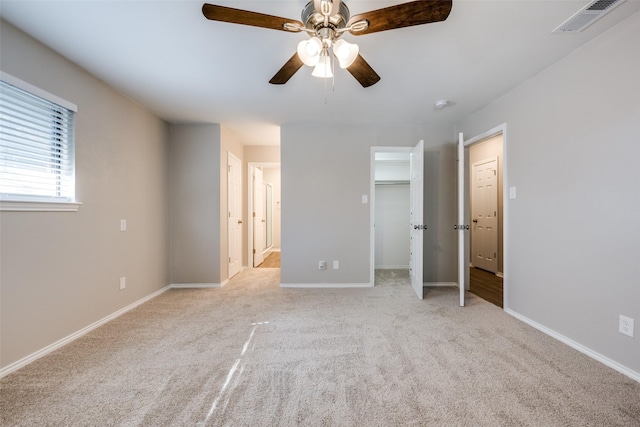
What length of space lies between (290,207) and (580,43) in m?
3.27

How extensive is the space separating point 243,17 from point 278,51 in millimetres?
725

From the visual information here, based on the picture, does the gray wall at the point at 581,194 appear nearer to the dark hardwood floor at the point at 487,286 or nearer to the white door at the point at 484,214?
the dark hardwood floor at the point at 487,286

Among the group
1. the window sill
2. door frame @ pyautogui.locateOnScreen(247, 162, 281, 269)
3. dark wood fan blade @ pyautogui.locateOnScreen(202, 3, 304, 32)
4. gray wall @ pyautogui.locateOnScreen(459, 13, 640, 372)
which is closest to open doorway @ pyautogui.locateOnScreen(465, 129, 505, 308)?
gray wall @ pyautogui.locateOnScreen(459, 13, 640, 372)

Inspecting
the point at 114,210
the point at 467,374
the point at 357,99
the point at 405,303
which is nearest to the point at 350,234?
the point at 405,303

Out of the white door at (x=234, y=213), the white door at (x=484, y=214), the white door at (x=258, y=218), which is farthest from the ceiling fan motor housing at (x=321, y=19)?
the white door at (x=484, y=214)

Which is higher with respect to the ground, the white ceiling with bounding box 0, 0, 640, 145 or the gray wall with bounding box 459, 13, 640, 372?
the white ceiling with bounding box 0, 0, 640, 145

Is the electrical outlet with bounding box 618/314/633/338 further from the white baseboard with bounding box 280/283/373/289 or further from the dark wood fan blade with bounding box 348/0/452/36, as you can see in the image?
the white baseboard with bounding box 280/283/373/289

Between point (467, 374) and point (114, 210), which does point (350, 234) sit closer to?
point (467, 374)

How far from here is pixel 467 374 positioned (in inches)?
67.9

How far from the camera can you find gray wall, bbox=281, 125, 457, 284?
3.84 m

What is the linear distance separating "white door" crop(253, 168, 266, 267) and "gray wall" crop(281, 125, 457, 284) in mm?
1659

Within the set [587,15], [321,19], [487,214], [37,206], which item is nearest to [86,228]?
[37,206]

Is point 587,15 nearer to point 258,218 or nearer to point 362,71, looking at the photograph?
point 362,71

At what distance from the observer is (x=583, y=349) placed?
2008mm
